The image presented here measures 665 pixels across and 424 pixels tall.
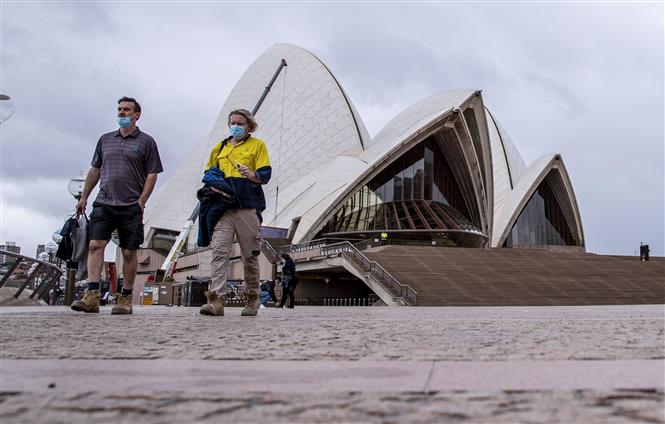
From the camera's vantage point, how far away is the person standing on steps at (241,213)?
4711 millimetres

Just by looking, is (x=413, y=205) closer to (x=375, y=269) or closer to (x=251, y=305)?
(x=375, y=269)

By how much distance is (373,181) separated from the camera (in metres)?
35.1

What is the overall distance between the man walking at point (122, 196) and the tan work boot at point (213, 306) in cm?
69

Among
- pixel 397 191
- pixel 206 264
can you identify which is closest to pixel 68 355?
pixel 206 264

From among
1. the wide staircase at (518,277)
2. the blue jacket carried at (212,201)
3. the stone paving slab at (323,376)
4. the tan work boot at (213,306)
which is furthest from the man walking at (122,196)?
the wide staircase at (518,277)

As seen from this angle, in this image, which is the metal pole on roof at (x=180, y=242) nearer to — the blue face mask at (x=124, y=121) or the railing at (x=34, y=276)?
the railing at (x=34, y=276)

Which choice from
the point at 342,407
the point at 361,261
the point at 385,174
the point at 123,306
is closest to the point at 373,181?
the point at 385,174

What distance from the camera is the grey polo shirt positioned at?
486 cm

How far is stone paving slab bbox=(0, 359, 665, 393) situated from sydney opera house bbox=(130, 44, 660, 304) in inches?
858

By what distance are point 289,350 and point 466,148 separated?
115 ft

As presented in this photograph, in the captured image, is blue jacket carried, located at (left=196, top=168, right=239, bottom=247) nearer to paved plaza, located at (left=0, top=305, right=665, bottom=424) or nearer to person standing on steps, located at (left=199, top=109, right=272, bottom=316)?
person standing on steps, located at (left=199, top=109, right=272, bottom=316)

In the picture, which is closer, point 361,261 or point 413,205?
point 361,261

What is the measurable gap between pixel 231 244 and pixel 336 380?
349 centimetres

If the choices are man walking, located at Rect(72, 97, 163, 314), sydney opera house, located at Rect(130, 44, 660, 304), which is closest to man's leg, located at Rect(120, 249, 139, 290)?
man walking, located at Rect(72, 97, 163, 314)
